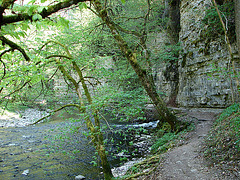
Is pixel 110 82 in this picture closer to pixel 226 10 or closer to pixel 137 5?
pixel 226 10

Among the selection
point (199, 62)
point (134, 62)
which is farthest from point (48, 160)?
point (199, 62)

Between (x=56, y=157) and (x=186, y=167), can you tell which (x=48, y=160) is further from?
(x=186, y=167)

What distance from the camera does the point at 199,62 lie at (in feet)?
33.1

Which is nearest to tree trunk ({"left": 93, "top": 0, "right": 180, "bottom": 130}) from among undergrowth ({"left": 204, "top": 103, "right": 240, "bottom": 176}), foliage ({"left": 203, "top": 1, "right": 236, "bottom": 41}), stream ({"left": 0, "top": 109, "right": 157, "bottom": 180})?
stream ({"left": 0, "top": 109, "right": 157, "bottom": 180})

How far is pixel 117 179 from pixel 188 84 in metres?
8.65

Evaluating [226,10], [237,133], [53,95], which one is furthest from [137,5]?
[237,133]

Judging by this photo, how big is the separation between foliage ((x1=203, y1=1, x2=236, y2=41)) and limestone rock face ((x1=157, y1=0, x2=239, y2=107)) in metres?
0.33

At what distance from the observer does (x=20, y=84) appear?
4020 millimetres

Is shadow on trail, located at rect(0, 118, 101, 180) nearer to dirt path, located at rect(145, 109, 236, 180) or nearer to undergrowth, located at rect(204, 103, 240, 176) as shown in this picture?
dirt path, located at rect(145, 109, 236, 180)

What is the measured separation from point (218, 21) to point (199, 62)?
8.09ft

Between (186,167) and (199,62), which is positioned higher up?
(199,62)

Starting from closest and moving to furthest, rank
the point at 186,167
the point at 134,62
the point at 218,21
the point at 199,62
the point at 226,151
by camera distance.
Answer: the point at 226,151 → the point at 186,167 → the point at 134,62 → the point at 218,21 → the point at 199,62

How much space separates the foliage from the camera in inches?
311

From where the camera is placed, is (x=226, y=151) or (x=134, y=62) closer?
(x=226, y=151)
